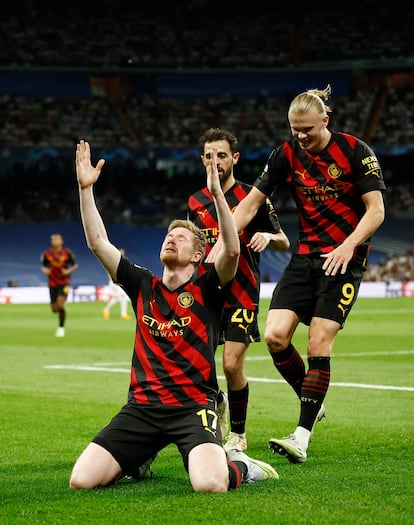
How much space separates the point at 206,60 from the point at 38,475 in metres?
48.8

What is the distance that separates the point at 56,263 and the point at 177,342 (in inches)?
718

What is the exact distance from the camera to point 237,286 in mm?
→ 8883

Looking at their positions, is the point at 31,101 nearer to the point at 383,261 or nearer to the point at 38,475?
the point at 383,261

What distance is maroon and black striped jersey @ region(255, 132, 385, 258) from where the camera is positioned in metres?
8.13

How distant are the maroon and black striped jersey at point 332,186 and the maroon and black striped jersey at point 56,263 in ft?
54.9

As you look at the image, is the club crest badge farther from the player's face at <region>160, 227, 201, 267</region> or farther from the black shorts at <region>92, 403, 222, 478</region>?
the black shorts at <region>92, 403, 222, 478</region>

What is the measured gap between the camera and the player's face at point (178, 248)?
272 inches

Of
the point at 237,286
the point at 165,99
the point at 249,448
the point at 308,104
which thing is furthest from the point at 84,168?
the point at 165,99

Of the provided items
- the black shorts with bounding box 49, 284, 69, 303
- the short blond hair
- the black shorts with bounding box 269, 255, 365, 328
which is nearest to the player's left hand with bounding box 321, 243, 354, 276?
the black shorts with bounding box 269, 255, 365, 328

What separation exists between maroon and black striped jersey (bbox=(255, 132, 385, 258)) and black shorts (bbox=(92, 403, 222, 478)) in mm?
1942

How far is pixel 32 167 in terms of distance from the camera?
54500mm

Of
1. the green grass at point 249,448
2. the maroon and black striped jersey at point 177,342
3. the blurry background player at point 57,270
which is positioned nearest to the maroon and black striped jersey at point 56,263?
the blurry background player at point 57,270

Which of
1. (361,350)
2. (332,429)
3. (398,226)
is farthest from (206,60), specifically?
(332,429)

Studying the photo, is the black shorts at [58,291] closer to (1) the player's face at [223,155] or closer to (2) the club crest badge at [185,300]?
(1) the player's face at [223,155]
